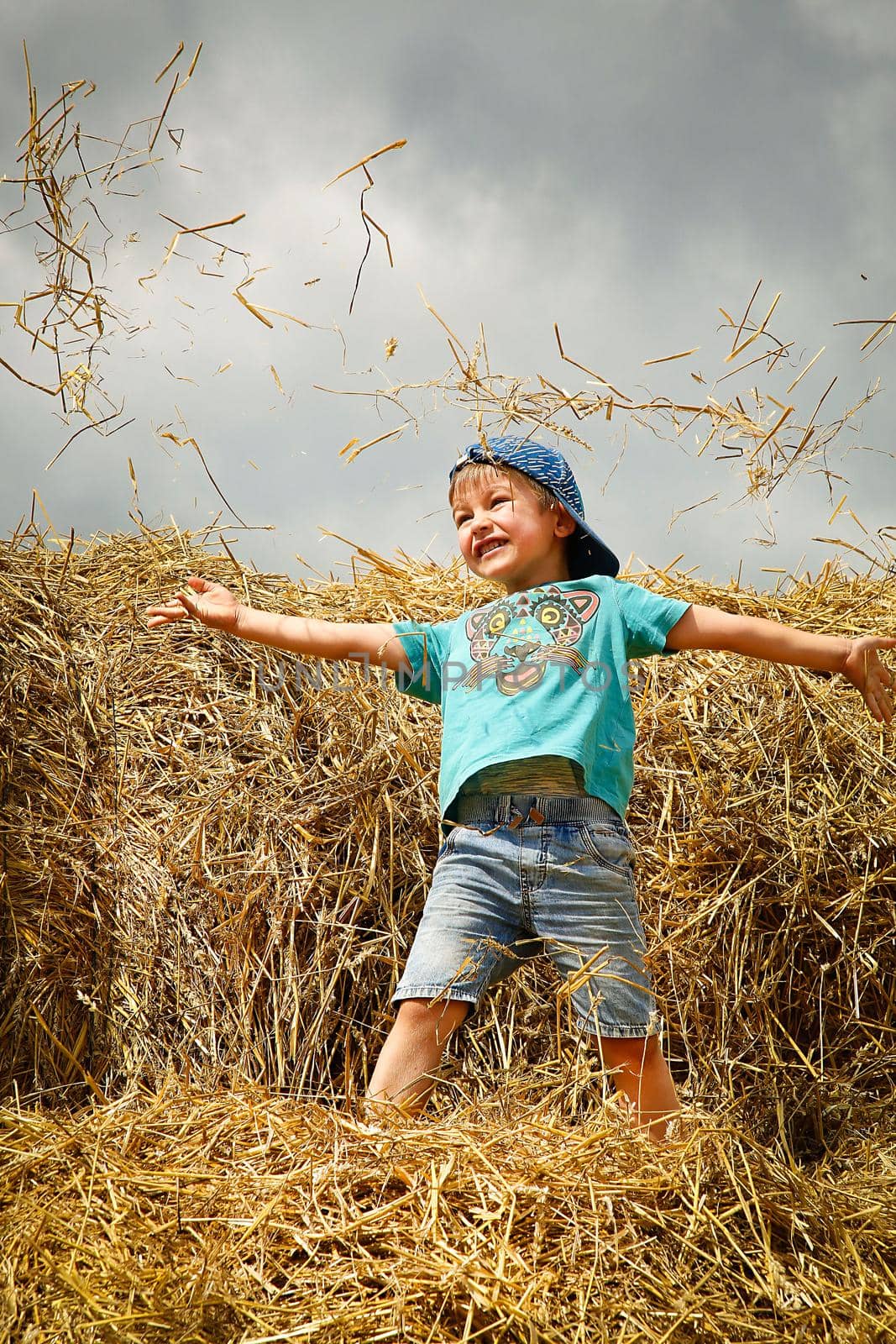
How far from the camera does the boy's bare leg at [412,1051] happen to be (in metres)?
1.95

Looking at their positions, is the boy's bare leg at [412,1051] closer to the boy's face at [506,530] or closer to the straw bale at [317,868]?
the straw bale at [317,868]

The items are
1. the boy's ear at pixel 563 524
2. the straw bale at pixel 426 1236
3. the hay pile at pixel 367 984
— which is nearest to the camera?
the straw bale at pixel 426 1236

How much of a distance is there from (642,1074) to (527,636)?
36.1 inches

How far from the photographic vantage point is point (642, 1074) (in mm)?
2012

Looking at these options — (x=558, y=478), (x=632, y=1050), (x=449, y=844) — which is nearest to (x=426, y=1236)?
(x=632, y=1050)

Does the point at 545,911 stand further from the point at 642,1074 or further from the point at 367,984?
Result: the point at 367,984

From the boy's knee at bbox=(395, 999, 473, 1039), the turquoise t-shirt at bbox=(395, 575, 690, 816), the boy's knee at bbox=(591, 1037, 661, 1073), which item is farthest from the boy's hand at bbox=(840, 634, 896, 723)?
the boy's knee at bbox=(395, 999, 473, 1039)

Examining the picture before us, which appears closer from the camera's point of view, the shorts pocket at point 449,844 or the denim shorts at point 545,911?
the denim shorts at point 545,911

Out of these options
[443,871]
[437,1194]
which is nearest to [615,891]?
[443,871]

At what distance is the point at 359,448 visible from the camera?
2.71 metres

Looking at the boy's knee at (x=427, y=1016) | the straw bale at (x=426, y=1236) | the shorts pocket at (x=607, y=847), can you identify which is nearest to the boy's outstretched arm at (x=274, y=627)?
the shorts pocket at (x=607, y=847)

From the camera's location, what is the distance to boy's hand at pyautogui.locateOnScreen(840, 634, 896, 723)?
2227 mm

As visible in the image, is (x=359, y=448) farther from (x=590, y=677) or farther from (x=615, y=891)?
(x=615, y=891)

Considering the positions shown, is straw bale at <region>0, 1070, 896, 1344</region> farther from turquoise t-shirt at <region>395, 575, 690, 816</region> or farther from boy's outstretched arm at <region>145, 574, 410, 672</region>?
boy's outstretched arm at <region>145, 574, 410, 672</region>
